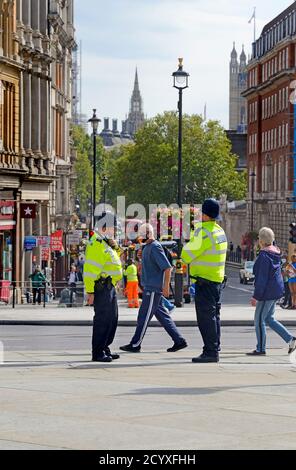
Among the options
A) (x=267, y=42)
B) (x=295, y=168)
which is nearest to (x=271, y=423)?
(x=295, y=168)

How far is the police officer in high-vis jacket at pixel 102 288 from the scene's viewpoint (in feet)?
58.7

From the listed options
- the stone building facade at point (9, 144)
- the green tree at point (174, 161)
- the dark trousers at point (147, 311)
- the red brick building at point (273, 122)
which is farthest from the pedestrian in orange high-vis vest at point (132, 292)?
the green tree at point (174, 161)

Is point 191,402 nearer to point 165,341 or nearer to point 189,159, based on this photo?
point 165,341

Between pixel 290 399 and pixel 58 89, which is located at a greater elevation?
pixel 58 89

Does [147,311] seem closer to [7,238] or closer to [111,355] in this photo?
[111,355]

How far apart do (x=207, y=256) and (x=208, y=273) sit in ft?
0.67

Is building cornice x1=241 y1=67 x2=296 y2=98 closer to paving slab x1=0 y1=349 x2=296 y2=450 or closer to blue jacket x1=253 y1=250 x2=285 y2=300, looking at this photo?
blue jacket x1=253 y1=250 x2=285 y2=300

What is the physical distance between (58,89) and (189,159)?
7848 cm

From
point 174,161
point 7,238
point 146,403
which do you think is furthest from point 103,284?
point 174,161

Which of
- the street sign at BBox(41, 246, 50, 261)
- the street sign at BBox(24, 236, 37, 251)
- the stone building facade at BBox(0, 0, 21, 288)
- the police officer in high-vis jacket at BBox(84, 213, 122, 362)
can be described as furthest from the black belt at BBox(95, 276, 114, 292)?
the street sign at BBox(41, 246, 50, 261)

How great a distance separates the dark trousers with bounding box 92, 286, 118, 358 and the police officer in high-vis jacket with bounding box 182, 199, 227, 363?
105 cm

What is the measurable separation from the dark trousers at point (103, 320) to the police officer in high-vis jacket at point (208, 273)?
3.44ft

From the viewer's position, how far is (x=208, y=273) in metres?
17.7

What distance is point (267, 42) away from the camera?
13625cm
